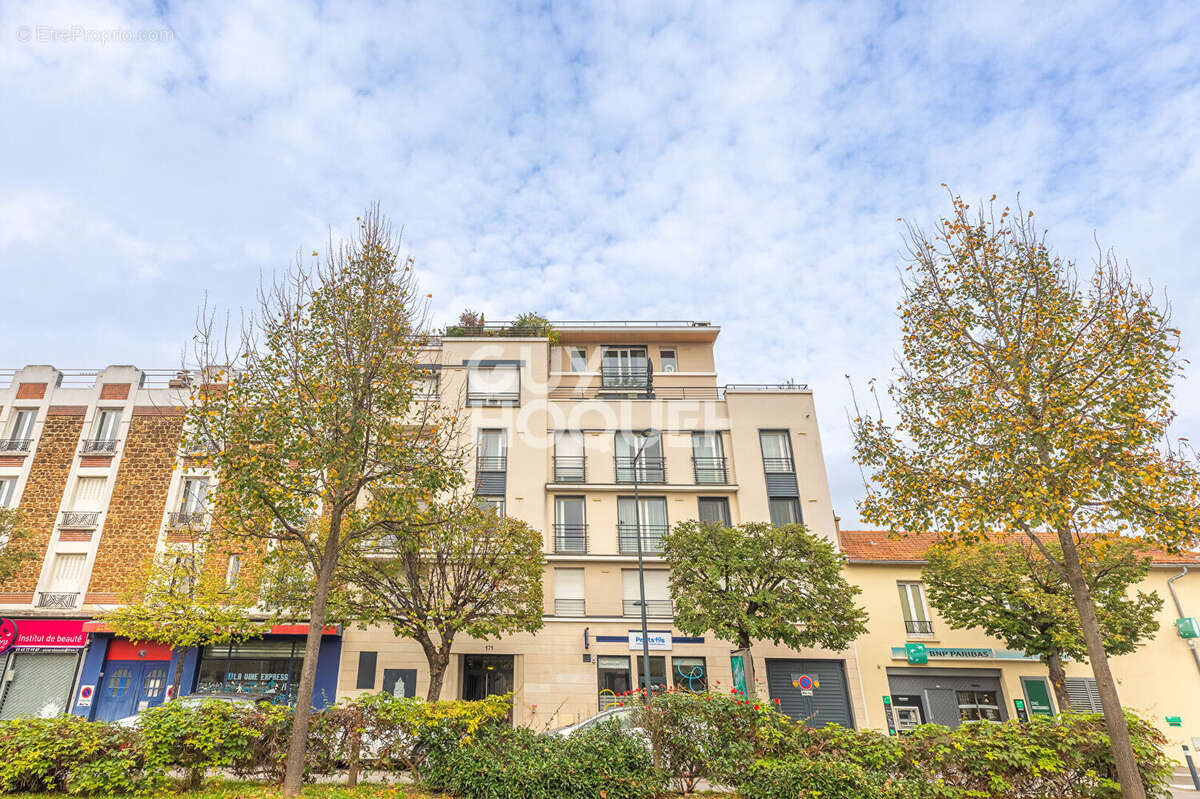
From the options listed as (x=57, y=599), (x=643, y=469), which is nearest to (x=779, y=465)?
(x=643, y=469)

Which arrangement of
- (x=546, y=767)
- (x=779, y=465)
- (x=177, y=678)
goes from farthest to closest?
(x=779, y=465)
(x=177, y=678)
(x=546, y=767)

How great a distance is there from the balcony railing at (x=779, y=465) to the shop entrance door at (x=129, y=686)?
77.7 ft

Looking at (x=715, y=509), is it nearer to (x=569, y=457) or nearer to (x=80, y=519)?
(x=569, y=457)

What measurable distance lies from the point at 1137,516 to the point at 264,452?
13742 mm

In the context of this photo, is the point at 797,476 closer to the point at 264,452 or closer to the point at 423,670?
the point at 423,670

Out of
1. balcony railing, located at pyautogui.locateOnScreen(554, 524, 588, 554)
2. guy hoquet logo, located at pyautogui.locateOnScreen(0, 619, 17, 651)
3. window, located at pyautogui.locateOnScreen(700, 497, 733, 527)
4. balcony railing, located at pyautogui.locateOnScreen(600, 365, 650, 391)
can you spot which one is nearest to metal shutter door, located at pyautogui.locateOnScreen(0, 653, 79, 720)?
guy hoquet logo, located at pyautogui.locateOnScreen(0, 619, 17, 651)

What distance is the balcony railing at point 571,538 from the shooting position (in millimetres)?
25688

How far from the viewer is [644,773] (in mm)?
9336

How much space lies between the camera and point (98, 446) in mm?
26375

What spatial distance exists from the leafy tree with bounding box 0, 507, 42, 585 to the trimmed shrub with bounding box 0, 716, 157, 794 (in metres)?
16.7

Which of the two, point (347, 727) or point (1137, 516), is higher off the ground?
point (1137, 516)

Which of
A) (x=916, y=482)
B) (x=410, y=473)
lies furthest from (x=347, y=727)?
(x=916, y=482)

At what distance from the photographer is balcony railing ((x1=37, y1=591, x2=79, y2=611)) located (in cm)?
2405

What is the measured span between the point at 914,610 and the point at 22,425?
120 feet
